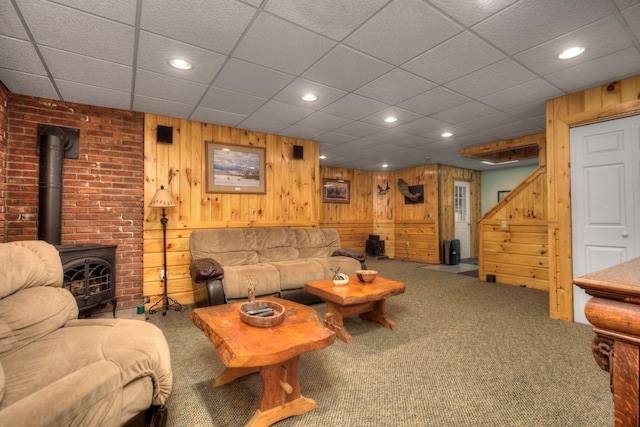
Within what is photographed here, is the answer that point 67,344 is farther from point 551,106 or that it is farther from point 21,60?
point 551,106

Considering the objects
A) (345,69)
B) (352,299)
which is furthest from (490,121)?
(352,299)

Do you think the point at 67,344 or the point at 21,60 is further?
the point at 21,60

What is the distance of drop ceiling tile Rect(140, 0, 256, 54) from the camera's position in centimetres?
182

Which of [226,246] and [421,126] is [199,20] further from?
[421,126]

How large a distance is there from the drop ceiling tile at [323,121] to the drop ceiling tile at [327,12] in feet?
5.54

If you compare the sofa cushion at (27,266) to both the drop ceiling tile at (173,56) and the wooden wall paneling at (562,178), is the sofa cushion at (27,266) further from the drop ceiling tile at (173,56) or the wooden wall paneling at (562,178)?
the wooden wall paneling at (562,178)

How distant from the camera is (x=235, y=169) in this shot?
14.2 ft

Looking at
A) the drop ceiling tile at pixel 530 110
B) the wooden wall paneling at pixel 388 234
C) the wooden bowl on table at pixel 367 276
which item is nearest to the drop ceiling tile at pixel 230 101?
the wooden bowl on table at pixel 367 276

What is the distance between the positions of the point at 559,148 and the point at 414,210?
4456 mm

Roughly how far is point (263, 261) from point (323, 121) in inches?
81.5

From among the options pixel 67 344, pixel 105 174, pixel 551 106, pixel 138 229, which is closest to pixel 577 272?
pixel 551 106

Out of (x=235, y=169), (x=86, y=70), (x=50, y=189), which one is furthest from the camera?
(x=235, y=169)

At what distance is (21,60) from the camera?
2412mm

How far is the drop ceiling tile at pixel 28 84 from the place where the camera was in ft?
8.73
